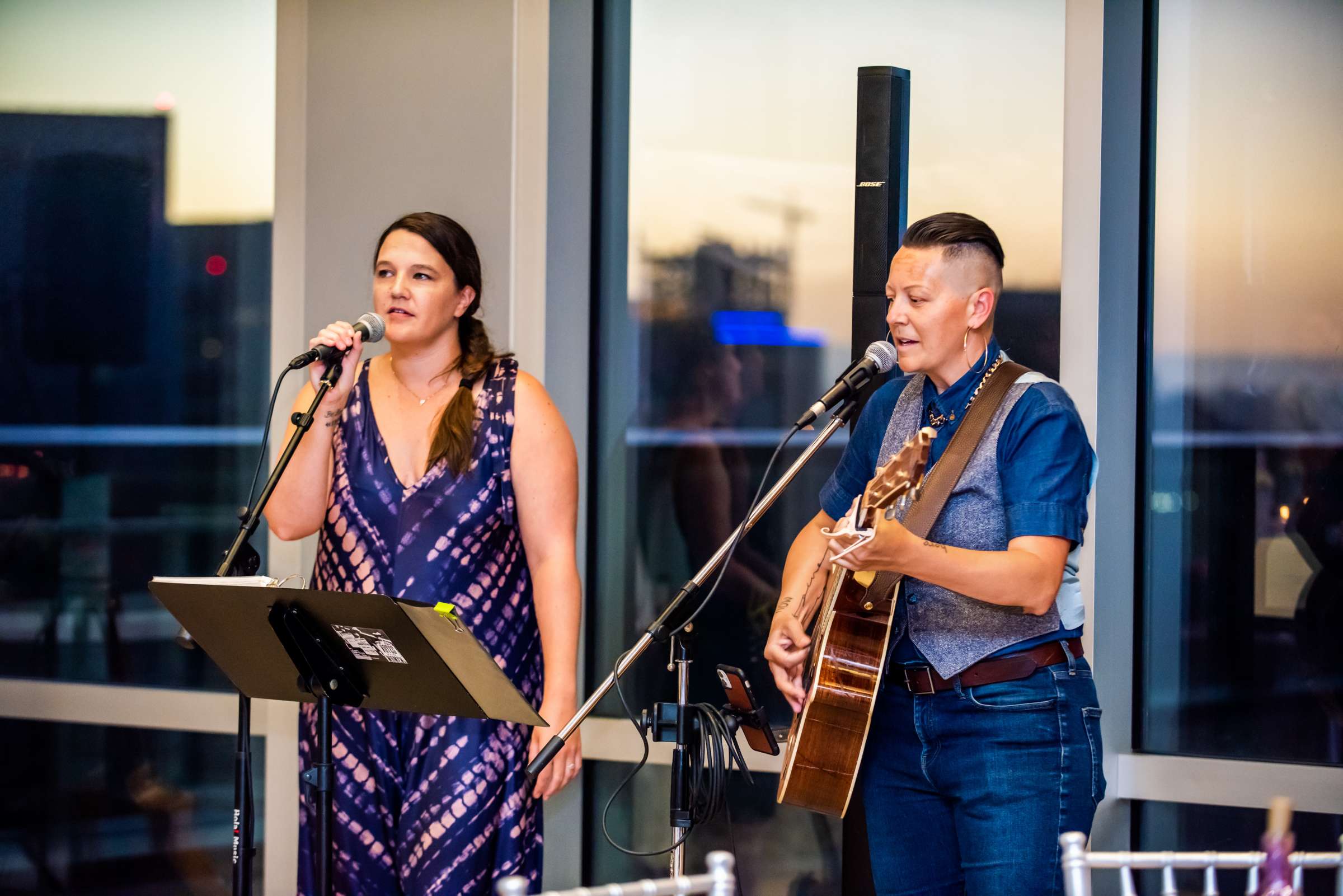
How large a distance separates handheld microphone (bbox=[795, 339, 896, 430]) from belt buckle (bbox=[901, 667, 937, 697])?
436 millimetres

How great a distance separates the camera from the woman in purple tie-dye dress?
2439mm

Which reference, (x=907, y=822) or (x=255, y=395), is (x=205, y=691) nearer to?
(x=255, y=395)

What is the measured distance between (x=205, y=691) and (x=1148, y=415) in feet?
8.81

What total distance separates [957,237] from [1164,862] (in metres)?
1.05

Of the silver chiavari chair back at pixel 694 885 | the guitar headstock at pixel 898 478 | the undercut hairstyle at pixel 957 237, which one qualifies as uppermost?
the undercut hairstyle at pixel 957 237

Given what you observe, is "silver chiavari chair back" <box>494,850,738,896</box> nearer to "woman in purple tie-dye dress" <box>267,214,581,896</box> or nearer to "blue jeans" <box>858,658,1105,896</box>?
"blue jeans" <box>858,658,1105,896</box>

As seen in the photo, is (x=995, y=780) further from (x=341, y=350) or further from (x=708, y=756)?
(x=341, y=350)

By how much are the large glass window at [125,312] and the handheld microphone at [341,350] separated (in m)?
1.57

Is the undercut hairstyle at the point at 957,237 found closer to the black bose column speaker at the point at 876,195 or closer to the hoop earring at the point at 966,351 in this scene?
the hoop earring at the point at 966,351

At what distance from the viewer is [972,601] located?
2.08m

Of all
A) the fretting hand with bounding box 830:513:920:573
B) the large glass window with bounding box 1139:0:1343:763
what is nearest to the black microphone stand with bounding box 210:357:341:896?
the fretting hand with bounding box 830:513:920:573

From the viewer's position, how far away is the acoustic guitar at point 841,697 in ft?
6.94

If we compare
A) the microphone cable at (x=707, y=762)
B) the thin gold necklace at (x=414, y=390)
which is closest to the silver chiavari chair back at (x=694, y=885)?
the microphone cable at (x=707, y=762)

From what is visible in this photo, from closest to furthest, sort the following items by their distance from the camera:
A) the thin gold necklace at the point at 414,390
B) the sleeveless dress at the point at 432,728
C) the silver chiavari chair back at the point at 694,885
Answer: the silver chiavari chair back at the point at 694,885, the sleeveless dress at the point at 432,728, the thin gold necklace at the point at 414,390
